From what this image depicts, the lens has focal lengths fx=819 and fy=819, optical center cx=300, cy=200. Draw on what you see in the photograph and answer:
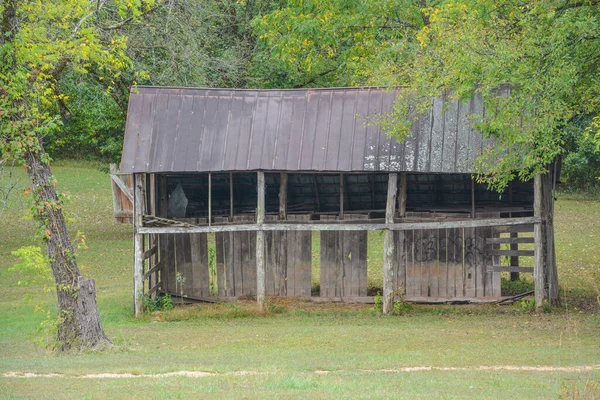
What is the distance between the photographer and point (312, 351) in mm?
15164

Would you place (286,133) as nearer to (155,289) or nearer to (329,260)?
(329,260)

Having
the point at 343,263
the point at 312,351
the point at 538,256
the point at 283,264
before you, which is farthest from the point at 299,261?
the point at 312,351

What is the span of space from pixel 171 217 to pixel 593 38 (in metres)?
11.2

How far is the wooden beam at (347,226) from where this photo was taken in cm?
1941

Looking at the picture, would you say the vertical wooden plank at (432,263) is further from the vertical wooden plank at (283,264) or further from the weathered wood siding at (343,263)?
the vertical wooden plank at (283,264)

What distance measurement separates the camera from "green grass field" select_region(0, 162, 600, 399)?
1098 centimetres

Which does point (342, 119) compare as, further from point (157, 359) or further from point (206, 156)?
point (157, 359)

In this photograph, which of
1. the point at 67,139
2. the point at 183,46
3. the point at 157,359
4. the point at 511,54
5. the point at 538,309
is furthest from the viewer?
the point at 67,139

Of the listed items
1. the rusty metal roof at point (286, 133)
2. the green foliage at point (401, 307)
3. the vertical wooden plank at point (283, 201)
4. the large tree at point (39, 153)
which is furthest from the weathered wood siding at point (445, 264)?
the large tree at point (39, 153)

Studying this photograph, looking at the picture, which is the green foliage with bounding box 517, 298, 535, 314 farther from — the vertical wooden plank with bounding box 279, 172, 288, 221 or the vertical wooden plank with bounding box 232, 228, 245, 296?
the vertical wooden plank with bounding box 232, 228, 245, 296

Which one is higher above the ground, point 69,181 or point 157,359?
point 69,181

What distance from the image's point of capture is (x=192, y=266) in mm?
21578

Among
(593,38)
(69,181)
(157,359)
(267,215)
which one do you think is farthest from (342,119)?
(69,181)

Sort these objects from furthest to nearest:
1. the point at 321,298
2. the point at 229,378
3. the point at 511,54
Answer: the point at 321,298, the point at 511,54, the point at 229,378
